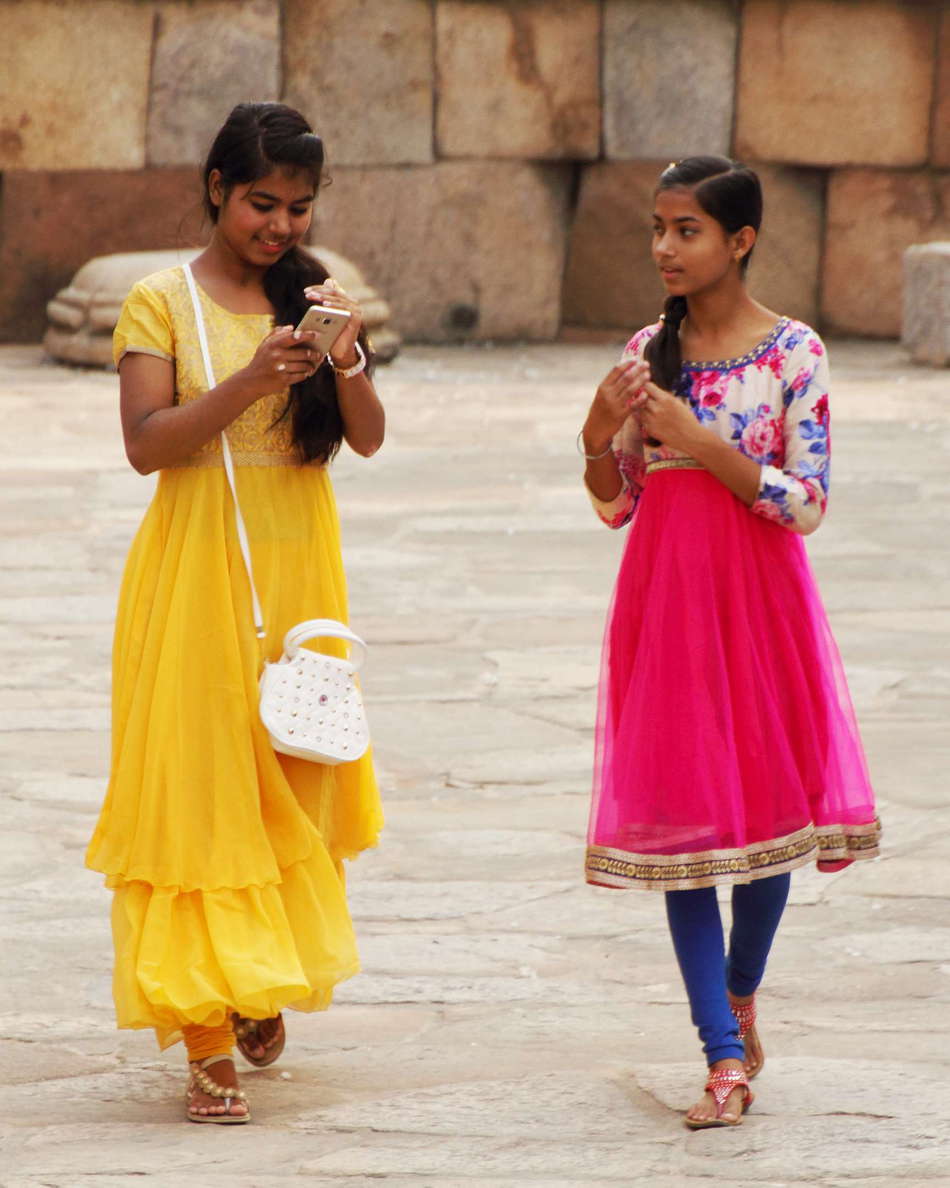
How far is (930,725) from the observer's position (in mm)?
5582

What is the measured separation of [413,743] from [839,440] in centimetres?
519

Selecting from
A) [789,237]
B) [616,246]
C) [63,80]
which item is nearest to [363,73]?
[63,80]

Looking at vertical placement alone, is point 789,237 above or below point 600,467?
below

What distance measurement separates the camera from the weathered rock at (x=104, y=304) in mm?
12195

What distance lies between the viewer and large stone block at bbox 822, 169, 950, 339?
13977 millimetres

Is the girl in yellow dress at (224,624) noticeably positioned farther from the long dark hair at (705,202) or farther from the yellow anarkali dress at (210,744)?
the long dark hair at (705,202)

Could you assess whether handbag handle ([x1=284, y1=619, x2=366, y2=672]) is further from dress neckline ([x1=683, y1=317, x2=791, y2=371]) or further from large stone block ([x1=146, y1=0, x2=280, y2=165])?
large stone block ([x1=146, y1=0, x2=280, y2=165])

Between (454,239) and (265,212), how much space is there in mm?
10868

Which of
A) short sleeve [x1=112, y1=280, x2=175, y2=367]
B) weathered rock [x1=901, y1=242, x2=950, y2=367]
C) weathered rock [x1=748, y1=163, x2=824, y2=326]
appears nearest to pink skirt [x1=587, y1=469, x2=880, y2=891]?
short sleeve [x1=112, y1=280, x2=175, y2=367]

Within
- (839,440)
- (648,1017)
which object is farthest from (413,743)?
(839,440)

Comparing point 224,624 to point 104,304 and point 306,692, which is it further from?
point 104,304

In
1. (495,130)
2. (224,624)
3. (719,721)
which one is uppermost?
(495,130)

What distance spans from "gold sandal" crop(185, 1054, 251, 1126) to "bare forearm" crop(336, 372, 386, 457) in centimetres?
96

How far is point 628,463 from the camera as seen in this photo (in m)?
3.35
